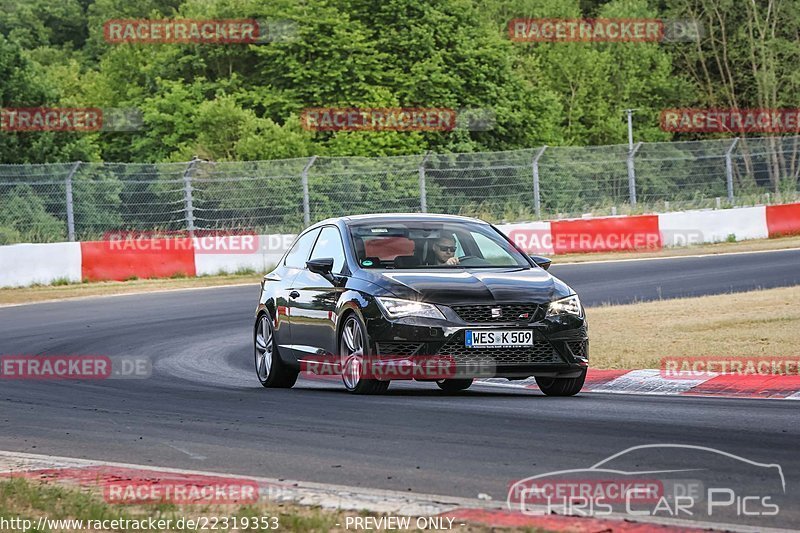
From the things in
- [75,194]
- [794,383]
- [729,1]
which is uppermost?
[729,1]

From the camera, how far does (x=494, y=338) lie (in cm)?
1045

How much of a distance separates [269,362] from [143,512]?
6593mm

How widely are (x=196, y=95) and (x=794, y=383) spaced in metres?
48.3

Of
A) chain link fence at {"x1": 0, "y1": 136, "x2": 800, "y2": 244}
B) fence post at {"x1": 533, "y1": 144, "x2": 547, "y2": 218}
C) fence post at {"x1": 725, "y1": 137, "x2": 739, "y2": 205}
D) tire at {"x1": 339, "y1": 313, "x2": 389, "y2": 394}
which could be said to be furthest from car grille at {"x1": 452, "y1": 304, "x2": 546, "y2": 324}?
fence post at {"x1": 725, "y1": 137, "x2": 739, "y2": 205}

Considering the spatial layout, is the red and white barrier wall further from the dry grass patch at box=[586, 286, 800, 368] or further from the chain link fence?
the dry grass patch at box=[586, 286, 800, 368]

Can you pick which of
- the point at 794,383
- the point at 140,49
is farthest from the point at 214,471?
the point at 140,49

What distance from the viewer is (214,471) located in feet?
24.3

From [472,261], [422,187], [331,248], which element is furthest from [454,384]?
[422,187]

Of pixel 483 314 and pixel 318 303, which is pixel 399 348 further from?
pixel 318 303

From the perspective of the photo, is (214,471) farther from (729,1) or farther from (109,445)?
(729,1)

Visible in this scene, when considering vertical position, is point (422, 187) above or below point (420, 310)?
above

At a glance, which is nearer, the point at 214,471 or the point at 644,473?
the point at 644,473

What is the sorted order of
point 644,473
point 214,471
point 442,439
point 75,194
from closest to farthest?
1. point 644,473
2. point 214,471
3. point 442,439
4. point 75,194

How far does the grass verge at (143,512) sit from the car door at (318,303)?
4.82 meters
